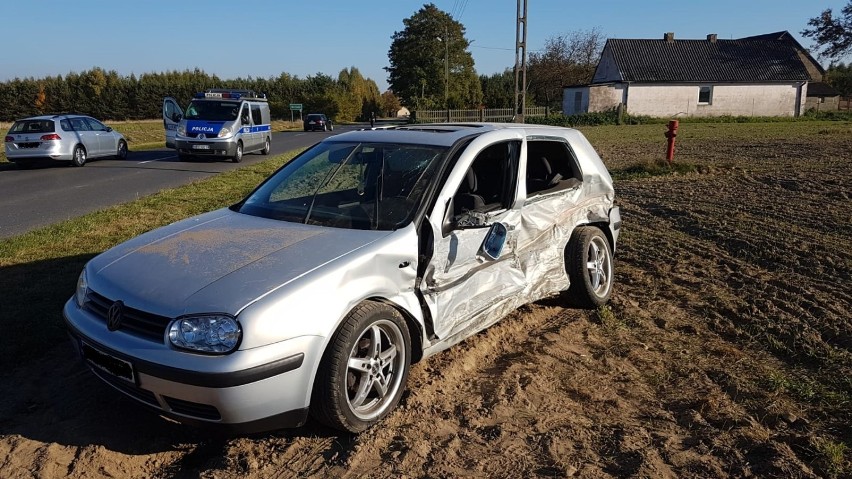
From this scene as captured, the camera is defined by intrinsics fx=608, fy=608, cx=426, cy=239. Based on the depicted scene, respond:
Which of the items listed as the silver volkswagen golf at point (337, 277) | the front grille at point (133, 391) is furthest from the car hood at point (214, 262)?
the front grille at point (133, 391)

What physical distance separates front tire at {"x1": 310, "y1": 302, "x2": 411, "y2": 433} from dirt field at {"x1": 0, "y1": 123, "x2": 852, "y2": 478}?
0.38 ft

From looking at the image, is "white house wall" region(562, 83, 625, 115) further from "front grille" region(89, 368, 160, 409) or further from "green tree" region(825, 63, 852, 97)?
"front grille" region(89, 368, 160, 409)

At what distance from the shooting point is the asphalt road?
976 cm

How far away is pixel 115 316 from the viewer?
3014mm

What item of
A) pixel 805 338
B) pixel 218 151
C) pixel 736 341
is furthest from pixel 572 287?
pixel 218 151

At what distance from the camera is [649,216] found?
9211 millimetres

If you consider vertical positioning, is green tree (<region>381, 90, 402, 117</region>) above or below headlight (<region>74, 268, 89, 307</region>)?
above

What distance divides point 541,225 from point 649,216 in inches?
204

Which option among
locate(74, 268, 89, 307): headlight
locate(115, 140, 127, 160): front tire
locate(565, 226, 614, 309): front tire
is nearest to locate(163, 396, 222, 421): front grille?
locate(74, 268, 89, 307): headlight

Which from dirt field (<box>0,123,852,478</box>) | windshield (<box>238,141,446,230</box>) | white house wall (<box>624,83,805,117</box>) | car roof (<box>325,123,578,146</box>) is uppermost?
white house wall (<box>624,83,805,117</box>)

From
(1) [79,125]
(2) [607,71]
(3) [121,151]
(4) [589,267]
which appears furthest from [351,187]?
(2) [607,71]

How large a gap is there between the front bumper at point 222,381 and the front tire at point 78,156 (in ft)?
55.6

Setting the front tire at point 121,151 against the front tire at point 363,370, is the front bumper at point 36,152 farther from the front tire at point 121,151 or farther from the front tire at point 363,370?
the front tire at point 363,370

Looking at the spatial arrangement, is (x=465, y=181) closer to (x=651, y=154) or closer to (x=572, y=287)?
(x=572, y=287)
